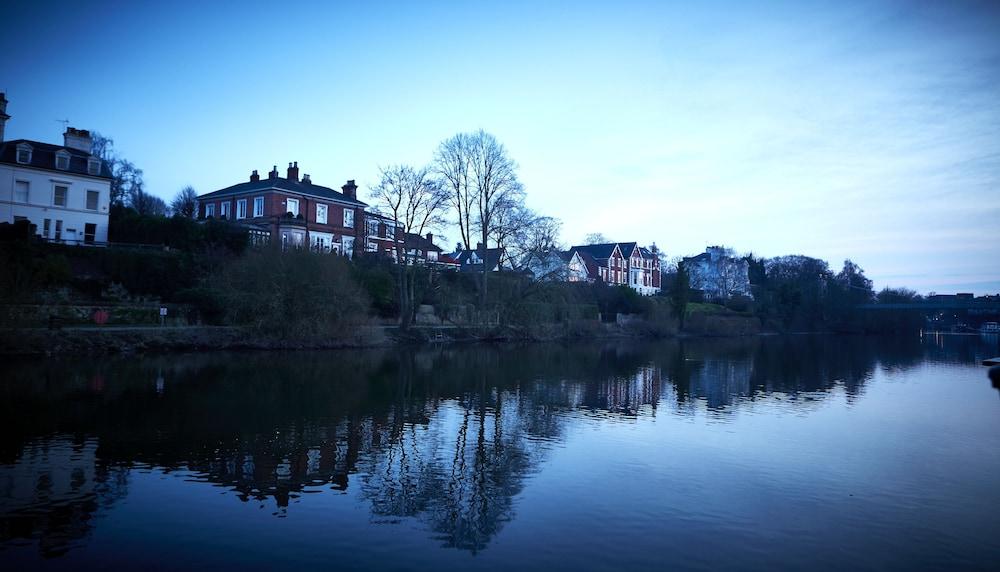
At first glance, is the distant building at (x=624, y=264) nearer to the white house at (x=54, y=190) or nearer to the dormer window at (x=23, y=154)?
the white house at (x=54, y=190)

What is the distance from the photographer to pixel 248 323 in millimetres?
37688

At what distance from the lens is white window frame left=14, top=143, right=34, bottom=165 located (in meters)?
42.6

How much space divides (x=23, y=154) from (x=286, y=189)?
1921cm

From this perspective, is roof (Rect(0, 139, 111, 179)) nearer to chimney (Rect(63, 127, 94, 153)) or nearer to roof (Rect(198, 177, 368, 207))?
chimney (Rect(63, 127, 94, 153))

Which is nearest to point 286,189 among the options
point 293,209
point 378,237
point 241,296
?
point 293,209

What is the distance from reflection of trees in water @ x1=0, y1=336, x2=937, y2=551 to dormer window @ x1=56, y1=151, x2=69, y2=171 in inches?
923

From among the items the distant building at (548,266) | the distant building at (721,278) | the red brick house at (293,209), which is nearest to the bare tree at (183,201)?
the red brick house at (293,209)

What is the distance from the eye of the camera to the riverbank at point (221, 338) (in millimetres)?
29312

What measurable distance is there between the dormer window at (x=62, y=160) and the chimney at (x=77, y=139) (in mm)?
4150

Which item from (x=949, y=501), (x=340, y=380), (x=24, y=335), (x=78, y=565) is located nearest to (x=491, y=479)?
(x=78, y=565)

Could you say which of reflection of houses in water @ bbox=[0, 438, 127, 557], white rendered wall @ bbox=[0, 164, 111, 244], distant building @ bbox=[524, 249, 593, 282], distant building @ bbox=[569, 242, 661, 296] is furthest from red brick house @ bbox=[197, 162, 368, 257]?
reflection of houses in water @ bbox=[0, 438, 127, 557]

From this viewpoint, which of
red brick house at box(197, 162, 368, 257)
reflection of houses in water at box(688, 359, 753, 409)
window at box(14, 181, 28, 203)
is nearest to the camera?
reflection of houses in water at box(688, 359, 753, 409)

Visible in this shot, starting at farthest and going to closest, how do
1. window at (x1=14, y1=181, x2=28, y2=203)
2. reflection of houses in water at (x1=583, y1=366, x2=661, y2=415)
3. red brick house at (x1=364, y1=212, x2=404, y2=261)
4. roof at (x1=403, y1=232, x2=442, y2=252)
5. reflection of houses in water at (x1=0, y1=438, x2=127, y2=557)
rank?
red brick house at (x1=364, y1=212, x2=404, y2=261) < roof at (x1=403, y1=232, x2=442, y2=252) < window at (x1=14, y1=181, x2=28, y2=203) < reflection of houses in water at (x1=583, y1=366, x2=661, y2=415) < reflection of houses in water at (x1=0, y1=438, x2=127, y2=557)

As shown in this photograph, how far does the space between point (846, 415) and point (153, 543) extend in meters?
20.3
